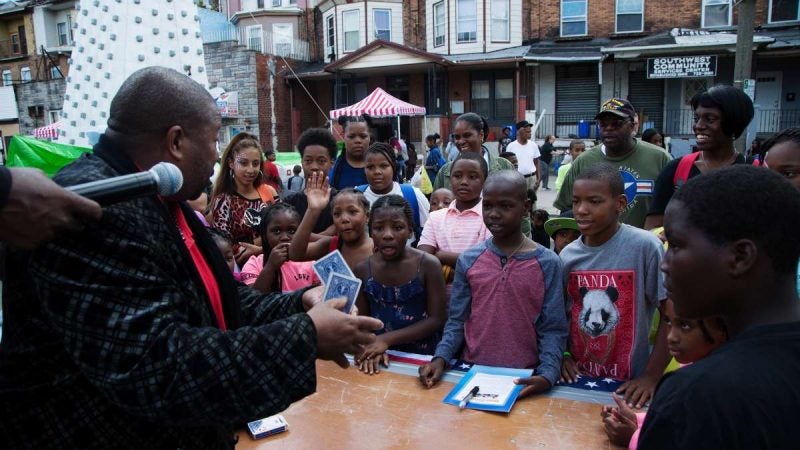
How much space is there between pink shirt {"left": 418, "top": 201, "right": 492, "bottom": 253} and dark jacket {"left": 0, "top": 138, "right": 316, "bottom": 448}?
2.44 metres

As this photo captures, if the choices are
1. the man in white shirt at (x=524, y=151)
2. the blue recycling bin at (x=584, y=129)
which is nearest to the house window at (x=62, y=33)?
the blue recycling bin at (x=584, y=129)

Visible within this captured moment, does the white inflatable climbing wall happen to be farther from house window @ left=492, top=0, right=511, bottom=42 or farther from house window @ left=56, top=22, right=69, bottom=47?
house window @ left=56, top=22, right=69, bottom=47

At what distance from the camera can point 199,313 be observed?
61.6 inches

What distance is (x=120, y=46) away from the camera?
598 centimetres

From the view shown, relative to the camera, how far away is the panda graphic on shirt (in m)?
2.72

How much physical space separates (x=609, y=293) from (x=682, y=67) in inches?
751

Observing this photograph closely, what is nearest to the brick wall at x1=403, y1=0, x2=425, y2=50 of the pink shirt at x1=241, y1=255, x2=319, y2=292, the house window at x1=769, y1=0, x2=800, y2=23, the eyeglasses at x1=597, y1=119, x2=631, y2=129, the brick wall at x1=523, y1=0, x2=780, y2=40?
the brick wall at x1=523, y1=0, x2=780, y2=40

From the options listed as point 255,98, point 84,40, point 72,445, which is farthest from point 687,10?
point 72,445

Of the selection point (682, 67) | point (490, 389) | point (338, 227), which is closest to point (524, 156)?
point (338, 227)

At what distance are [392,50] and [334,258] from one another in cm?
2098

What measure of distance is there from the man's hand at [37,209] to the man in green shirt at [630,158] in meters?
3.51

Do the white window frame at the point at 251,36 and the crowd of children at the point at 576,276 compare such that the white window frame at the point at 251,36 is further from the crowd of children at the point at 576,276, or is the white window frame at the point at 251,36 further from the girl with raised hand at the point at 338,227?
the girl with raised hand at the point at 338,227

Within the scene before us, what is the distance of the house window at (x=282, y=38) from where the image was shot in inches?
1043

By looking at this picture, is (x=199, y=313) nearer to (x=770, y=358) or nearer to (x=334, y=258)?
(x=334, y=258)
